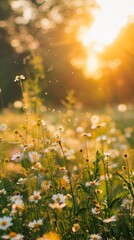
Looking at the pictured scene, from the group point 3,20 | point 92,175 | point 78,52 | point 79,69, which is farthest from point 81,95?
point 92,175

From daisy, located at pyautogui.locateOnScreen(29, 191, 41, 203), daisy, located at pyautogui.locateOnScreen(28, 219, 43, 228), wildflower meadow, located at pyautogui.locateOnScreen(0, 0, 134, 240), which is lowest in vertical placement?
daisy, located at pyautogui.locateOnScreen(28, 219, 43, 228)

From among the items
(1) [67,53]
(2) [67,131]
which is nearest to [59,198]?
(2) [67,131]

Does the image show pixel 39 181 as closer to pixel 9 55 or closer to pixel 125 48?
pixel 125 48

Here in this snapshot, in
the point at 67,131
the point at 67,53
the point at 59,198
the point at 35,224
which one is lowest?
the point at 35,224

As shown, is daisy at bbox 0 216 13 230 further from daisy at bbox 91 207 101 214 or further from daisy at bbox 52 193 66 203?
daisy at bbox 91 207 101 214

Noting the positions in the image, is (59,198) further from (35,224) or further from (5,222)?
(5,222)

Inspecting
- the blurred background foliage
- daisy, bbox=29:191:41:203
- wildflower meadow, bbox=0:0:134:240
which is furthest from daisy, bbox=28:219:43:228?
the blurred background foliage

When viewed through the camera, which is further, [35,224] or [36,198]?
[36,198]

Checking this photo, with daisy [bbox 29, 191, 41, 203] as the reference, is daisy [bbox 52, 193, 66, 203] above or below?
below

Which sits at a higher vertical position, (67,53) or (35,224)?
(67,53)
